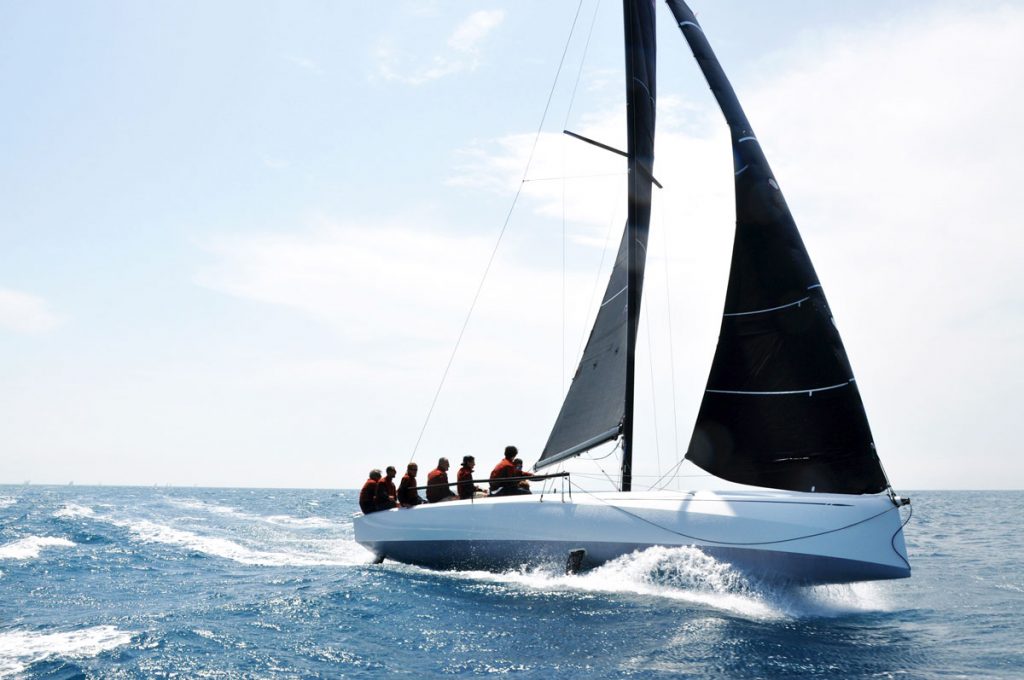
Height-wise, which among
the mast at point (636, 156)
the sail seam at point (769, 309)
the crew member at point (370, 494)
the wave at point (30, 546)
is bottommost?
the wave at point (30, 546)

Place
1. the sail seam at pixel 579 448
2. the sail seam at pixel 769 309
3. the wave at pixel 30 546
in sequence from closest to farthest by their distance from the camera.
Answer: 1. the sail seam at pixel 769 309
2. the sail seam at pixel 579 448
3. the wave at pixel 30 546

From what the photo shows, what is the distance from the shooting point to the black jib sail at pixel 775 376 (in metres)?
9.21

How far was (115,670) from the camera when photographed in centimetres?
704

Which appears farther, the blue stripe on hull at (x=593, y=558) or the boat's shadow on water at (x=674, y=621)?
the blue stripe on hull at (x=593, y=558)

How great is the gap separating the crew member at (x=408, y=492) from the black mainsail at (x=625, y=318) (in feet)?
7.85

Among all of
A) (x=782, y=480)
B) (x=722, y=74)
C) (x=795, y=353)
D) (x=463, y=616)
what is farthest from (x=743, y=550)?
(x=722, y=74)

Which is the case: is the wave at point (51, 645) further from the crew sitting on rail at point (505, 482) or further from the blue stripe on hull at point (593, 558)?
the crew sitting on rail at point (505, 482)

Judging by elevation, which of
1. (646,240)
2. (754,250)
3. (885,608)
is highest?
(646,240)

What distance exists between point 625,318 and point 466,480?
3684mm

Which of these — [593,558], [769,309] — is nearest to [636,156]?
[769,309]

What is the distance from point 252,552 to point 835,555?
43.5ft

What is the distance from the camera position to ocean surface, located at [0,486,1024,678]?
23.3ft

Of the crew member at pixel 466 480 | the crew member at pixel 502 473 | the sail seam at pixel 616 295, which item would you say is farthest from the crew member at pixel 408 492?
the sail seam at pixel 616 295

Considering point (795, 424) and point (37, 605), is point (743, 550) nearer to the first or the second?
point (795, 424)
